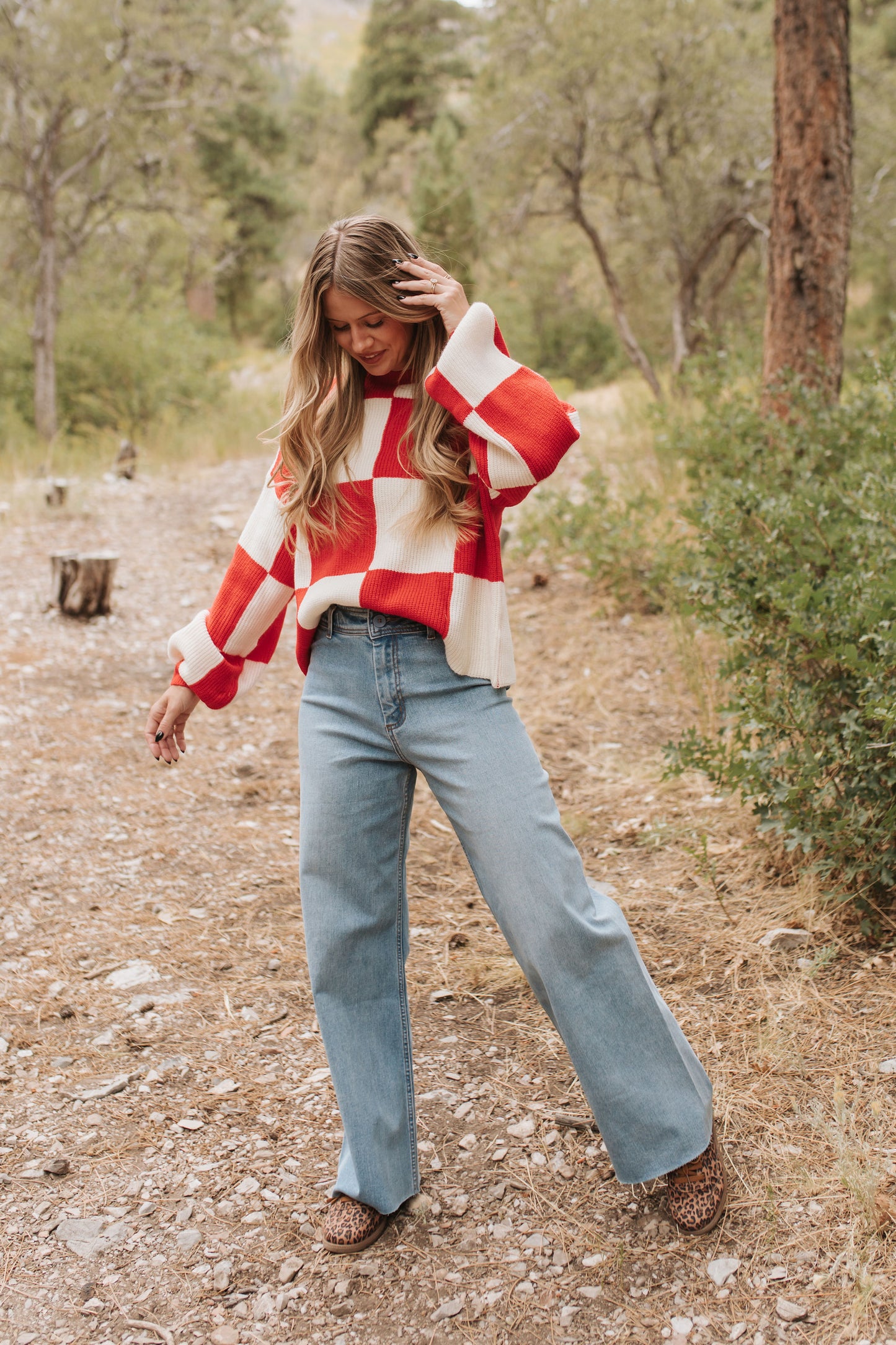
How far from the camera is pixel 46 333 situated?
1073cm

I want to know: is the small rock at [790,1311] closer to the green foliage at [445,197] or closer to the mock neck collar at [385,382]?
the mock neck collar at [385,382]

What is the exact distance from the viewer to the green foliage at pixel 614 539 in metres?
5.40

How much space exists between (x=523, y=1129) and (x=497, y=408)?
1.49 m

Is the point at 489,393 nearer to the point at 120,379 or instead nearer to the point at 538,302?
the point at 120,379

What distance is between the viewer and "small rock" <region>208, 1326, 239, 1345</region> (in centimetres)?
172

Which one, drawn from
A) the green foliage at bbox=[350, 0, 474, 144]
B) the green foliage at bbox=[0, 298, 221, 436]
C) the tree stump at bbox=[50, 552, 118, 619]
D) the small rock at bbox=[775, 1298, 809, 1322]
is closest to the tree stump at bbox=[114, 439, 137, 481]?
the green foliage at bbox=[0, 298, 221, 436]

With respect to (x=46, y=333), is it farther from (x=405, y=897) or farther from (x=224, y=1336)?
(x=224, y=1336)

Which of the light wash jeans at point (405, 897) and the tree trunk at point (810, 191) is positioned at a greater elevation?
the tree trunk at point (810, 191)

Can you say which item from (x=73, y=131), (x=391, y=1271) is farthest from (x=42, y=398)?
(x=391, y=1271)

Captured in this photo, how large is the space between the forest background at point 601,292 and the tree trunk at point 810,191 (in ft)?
1.00

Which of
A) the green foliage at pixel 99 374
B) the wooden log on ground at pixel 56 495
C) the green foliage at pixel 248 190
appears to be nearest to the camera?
the wooden log on ground at pixel 56 495

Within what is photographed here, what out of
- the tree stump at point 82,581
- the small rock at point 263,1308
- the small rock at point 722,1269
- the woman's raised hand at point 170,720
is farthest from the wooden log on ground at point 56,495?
the small rock at point 722,1269

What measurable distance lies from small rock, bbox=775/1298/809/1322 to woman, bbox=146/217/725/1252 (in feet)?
0.56

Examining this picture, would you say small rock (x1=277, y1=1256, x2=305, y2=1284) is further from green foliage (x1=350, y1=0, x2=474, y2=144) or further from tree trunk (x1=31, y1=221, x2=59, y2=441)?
green foliage (x1=350, y1=0, x2=474, y2=144)
